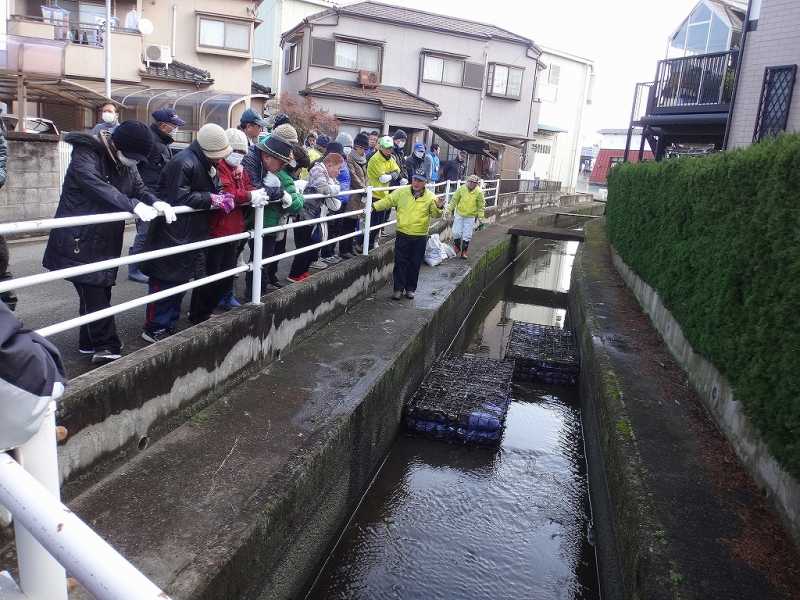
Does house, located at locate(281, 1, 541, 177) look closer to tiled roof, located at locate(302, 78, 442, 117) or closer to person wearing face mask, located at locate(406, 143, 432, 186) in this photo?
tiled roof, located at locate(302, 78, 442, 117)

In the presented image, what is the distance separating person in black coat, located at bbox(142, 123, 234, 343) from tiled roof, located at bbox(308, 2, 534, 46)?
22627 millimetres

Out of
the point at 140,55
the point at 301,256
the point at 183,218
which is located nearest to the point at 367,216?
the point at 301,256

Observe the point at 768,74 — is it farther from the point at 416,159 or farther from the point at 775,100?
the point at 416,159

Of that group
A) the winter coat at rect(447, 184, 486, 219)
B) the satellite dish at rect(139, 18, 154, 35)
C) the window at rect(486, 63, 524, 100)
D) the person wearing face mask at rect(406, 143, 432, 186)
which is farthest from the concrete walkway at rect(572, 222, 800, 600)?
the window at rect(486, 63, 524, 100)

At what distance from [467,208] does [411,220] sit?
15.3 ft

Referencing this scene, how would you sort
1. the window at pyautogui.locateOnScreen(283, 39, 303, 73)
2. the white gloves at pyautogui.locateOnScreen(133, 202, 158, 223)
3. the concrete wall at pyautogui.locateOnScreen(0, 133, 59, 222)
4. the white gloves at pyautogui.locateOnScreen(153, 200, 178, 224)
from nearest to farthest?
the white gloves at pyautogui.locateOnScreen(133, 202, 158, 223) < the white gloves at pyautogui.locateOnScreen(153, 200, 178, 224) < the concrete wall at pyautogui.locateOnScreen(0, 133, 59, 222) < the window at pyautogui.locateOnScreen(283, 39, 303, 73)

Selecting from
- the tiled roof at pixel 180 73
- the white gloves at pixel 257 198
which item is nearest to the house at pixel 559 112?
the tiled roof at pixel 180 73

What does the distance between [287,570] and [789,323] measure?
3390mm

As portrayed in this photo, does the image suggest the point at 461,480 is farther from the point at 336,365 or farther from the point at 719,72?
the point at 719,72

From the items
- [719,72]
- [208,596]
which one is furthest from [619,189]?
[208,596]

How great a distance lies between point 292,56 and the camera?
27.6 metres

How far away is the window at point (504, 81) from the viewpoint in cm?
2812

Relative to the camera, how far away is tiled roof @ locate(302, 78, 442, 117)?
79.8ft

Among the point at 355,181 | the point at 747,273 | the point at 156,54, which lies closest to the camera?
the point at 747,273
